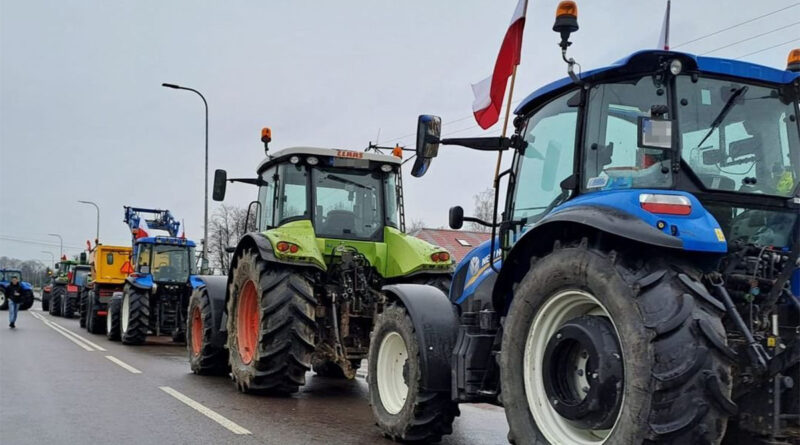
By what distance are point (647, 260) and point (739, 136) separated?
44.8 inches

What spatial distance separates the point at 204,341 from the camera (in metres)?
10.3

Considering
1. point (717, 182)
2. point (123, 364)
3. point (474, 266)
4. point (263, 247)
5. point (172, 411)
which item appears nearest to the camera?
point (717, 182)

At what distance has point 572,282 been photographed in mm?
4129

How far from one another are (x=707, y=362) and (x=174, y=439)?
14.4ft

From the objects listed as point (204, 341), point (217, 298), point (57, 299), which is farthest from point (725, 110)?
point (57, 299)

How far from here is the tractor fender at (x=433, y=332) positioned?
548 cm

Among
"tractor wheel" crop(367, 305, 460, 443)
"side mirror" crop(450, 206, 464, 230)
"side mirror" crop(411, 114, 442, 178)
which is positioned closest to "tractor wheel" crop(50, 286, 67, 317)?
"tractor wheel" crop(367, 305, 460, 443)

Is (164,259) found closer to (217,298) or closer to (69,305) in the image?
(217,298)

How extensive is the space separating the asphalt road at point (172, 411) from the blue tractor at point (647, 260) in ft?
6.44

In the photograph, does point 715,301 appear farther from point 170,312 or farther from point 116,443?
point 170,312

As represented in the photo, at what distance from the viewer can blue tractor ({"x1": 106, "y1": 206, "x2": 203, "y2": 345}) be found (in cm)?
1689

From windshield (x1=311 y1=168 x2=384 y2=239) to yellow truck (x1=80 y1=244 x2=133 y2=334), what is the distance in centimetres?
1356

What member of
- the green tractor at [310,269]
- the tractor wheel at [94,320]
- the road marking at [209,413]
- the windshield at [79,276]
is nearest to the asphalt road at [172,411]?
the road marking at [209,413]

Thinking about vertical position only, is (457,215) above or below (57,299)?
above
